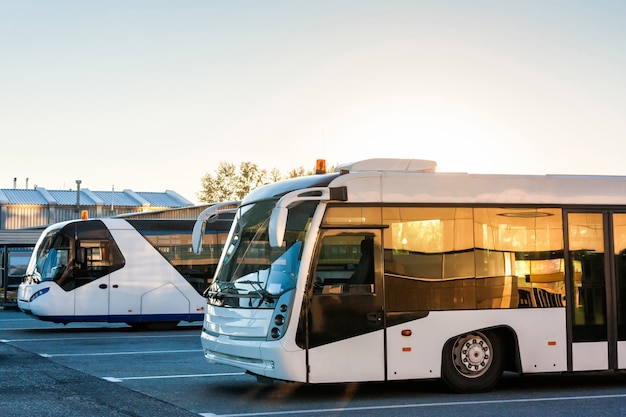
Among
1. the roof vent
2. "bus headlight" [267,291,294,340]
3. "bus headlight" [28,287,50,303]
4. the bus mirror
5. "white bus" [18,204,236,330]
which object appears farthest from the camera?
"white bus" [18,204,236,330]

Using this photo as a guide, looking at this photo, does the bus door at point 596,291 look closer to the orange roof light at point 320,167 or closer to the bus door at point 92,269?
the orange roof light at point 320,167

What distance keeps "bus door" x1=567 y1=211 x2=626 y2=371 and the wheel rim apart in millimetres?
1190

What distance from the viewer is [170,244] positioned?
80.9 feet

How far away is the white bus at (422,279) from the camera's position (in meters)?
11.4

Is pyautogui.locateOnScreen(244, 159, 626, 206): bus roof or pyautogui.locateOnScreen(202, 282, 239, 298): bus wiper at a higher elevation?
pyautogui.locateOnScreen(244, 159, 626, 206): bus roof

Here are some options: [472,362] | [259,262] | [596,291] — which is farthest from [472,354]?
[259,262]

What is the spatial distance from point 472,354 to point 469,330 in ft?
1.09

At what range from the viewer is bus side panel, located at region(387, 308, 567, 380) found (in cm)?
1162

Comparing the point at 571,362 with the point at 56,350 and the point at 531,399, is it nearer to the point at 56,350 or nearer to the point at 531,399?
the point at 531,399

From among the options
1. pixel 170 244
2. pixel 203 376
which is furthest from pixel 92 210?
pixel 203 376

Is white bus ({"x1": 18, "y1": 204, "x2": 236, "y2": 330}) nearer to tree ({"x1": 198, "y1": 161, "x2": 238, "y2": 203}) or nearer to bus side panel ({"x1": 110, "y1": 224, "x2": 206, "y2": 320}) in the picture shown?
bus side panel ({"x1": 110, "y1": 224, "x2": 206, "y2": 320})

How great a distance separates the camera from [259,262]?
11703 mm

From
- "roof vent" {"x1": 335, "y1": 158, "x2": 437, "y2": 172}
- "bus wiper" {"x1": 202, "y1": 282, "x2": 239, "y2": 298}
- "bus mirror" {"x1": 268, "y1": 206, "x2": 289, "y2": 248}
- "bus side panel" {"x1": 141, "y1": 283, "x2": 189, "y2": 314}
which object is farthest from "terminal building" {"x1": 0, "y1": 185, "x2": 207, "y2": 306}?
"bus mirror" {"x1": 268, "y1": 206, "x2": 289, "y2": 248}

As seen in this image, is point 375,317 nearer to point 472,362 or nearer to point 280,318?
point 280,318
